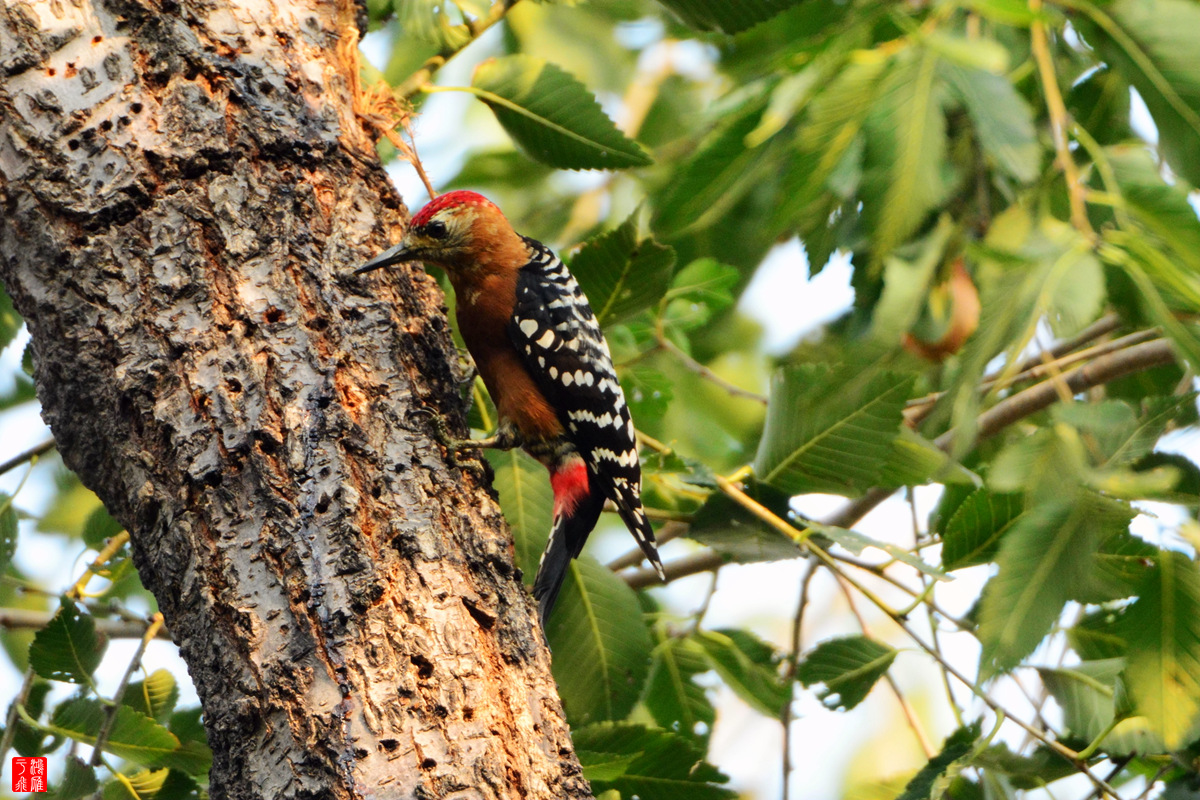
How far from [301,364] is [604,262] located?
949 millimetres

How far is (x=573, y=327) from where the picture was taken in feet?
10.2

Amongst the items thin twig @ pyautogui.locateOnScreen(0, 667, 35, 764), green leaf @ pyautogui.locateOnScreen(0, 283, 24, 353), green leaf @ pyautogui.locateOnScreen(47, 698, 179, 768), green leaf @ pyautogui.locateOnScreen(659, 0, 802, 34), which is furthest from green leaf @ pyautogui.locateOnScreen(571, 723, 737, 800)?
green leaf @ pyautogui.locateOnScreen(0, 283, 24, 353)

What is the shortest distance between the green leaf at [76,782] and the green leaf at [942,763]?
1.73m

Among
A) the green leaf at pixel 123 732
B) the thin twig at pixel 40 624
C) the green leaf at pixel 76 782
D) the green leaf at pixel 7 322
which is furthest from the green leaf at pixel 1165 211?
the green leaf at pixel 7 322

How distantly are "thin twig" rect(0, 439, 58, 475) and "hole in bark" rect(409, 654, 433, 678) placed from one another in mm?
1613

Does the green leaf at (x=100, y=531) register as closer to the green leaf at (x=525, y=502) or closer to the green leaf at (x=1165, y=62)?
the green leaf at (x=525, y=502)

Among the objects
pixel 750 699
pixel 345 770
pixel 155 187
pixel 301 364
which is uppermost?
pixel 155 187

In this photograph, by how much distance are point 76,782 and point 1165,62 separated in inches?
106

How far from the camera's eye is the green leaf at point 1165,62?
204cm

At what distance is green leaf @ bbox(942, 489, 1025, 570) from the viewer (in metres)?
2.37

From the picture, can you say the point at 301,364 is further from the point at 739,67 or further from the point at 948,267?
the point at 739,67

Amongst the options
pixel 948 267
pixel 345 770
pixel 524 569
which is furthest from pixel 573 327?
pixel 345 770

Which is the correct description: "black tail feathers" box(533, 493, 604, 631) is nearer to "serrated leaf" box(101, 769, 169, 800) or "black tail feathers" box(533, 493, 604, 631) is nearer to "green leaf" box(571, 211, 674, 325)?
"green leaf" box(571, 211, 674, 325)

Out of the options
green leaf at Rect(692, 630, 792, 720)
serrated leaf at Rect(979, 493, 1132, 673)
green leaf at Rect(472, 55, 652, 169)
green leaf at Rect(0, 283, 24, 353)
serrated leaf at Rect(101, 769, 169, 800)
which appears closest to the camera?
serrated leaf at Rect(979, 493, 1132, 673)
